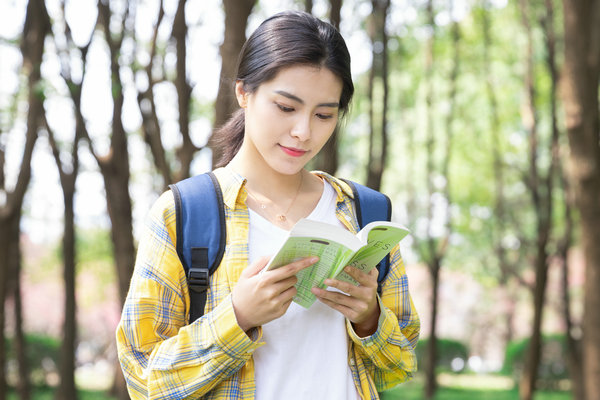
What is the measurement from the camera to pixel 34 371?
19.1 meters

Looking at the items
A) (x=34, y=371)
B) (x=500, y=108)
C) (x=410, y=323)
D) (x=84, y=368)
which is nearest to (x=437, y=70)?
(x=500, y=108)

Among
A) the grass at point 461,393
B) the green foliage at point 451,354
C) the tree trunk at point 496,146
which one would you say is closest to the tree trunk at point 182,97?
the tree trunk at point 496,146

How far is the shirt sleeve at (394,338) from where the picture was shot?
2035 millimetres

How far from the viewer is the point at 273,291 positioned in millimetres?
1805

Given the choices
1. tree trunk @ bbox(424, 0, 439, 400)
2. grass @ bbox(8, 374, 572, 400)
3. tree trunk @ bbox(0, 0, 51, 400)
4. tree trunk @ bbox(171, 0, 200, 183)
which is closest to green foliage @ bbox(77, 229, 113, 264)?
grass @ bbox(8, 374, 572, 400)

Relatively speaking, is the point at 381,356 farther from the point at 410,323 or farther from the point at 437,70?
the point at 437,70

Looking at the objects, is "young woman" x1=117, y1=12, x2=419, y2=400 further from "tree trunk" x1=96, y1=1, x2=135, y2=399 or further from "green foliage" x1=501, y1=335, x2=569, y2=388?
"green foliage" x1=501, y1=335, x2=569, y2=388

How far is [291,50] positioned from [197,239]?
1.89ft

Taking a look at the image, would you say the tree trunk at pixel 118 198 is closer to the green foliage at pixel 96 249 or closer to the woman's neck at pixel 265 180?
the woman's neck at pixel 265 180

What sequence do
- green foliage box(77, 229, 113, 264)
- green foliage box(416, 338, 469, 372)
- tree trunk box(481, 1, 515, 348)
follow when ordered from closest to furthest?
tree trunk box(481, 1, 515, 348)
green foliage box(416, 338, 469, 372)
green foliage box(77, 229, 113, 264)

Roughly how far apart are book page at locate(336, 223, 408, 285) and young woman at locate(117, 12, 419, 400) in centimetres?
4

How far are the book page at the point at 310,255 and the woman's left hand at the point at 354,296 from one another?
3 centimetres

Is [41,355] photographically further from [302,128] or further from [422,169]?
[302,128]

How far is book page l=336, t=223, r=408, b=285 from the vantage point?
184 cm
